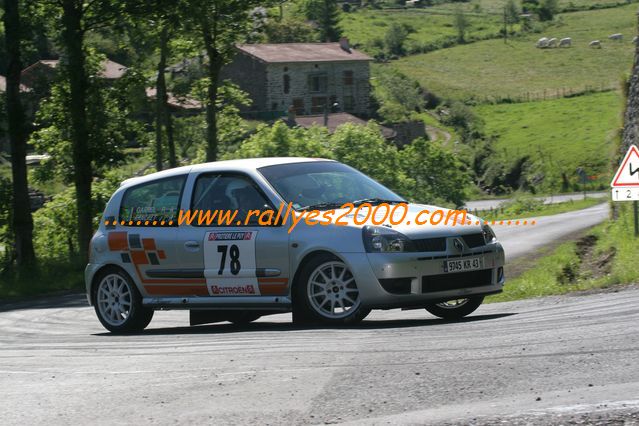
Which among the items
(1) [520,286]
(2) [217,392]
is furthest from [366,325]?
(1) [520,286]

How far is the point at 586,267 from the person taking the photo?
21.0 metres

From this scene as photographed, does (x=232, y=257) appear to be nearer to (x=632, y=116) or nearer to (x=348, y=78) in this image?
(x=632, y=116)

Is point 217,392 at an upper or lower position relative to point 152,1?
lower

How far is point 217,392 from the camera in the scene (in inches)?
300

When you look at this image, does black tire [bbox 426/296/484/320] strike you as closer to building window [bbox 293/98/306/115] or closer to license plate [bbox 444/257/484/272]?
license plate [bbox 444/257/484/272]

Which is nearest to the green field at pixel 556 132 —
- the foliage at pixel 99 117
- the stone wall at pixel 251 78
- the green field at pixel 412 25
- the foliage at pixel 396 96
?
the foliage at pixel 396 96

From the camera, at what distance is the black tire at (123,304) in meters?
13.1

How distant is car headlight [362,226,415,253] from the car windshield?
789 millimetres

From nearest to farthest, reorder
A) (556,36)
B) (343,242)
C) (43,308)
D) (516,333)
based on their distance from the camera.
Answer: (516,333)
(343,242)
(43,308)
(556,36)

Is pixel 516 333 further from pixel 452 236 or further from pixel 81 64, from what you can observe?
pixel 81 64

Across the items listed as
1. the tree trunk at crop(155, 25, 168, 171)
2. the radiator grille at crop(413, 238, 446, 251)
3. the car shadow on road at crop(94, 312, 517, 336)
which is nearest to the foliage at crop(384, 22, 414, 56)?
the tree trunk at crop(155, 25, 168, 171)

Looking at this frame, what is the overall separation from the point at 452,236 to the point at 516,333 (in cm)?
215

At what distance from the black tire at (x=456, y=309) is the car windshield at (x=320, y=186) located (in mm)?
1178

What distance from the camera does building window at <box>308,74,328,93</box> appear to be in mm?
115062
